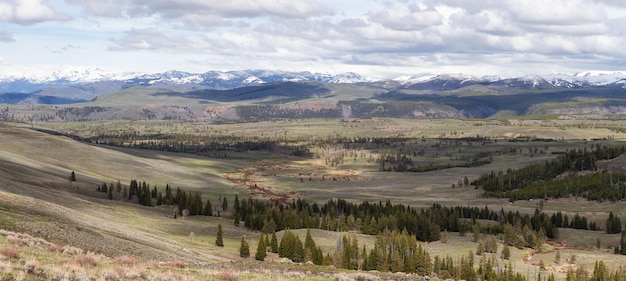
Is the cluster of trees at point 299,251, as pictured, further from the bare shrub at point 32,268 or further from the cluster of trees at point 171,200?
the bare shrub at point 32,268

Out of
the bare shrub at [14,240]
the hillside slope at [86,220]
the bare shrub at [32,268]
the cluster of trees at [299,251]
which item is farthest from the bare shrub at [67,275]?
the cluster of trees at [299,251]

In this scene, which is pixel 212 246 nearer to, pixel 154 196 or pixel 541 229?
pixel 154 196

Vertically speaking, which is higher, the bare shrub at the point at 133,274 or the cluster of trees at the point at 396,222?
the bare shrub at the point at 133,274

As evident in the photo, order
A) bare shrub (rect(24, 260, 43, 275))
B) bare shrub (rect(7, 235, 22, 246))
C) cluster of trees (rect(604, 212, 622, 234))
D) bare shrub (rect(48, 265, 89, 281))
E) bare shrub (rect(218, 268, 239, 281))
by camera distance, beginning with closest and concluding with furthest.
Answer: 1. bare shrub (rect(48, 265, 89, 281))
2. bare shrub (rect(24, 260, 43, 275))
3. bare shrub (rect(218, 268, 239, 281))
4. bare shrub (rect(7, 235, 22, 246))
5. cluster of trees (rect(604, 212, 622, 234))

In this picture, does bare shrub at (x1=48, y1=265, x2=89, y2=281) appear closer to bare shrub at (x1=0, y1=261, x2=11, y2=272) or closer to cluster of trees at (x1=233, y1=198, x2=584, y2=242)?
bare shrub at (x1=0, y1=261, x2=11, y2=272)

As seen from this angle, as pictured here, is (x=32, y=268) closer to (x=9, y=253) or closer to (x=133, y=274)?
(x=9, y=253)

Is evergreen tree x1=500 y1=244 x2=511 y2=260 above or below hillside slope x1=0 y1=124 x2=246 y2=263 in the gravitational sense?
below

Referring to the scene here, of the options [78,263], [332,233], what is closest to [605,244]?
[332,233]

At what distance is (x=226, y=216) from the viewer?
537 feet

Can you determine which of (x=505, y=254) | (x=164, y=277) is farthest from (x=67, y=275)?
(x=505, y=254)

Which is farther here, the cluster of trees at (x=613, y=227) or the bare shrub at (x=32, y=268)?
the cluster of trees at (x=613, y=227)

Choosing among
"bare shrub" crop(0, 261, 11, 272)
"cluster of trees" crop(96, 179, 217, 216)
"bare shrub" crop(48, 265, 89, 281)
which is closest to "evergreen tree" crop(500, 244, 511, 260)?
"cluster of trees" crop(96, 179, 217, 216)

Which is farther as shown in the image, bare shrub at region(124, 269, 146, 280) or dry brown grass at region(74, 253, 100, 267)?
dry brown grass at region(74, 253, 100, 267)

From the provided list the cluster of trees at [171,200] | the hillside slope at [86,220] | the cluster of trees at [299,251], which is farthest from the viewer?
the cluster of trees at [171,200]
